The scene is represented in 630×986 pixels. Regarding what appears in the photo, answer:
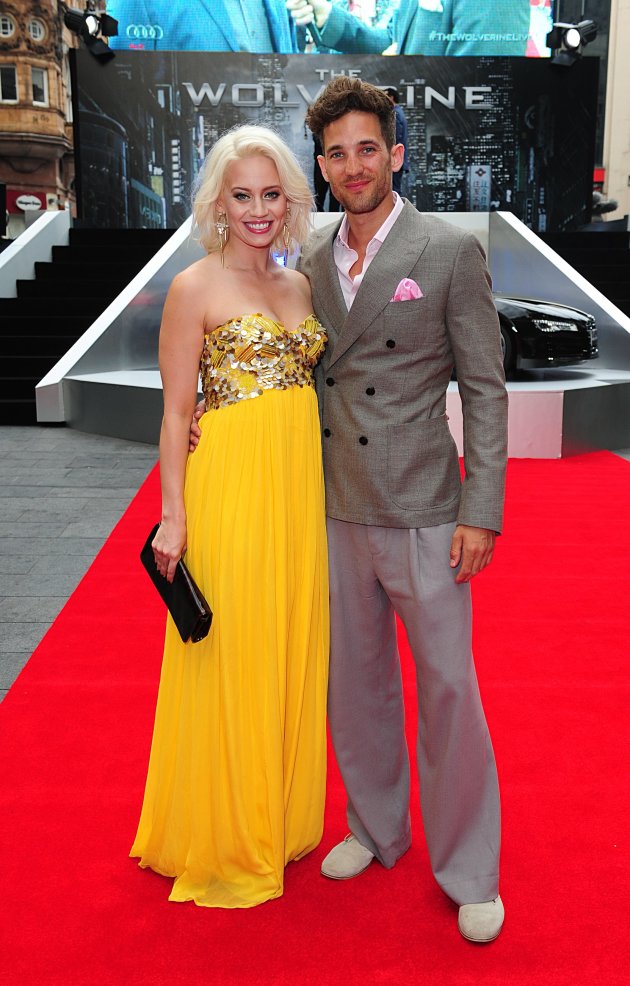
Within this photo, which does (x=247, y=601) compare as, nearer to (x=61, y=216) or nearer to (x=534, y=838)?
(x=534, y=838)

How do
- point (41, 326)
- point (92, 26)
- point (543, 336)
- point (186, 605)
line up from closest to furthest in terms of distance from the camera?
1. point (186, 605)
2. point (543, 336)
3. point (41, 326)
4. point (92, 26)

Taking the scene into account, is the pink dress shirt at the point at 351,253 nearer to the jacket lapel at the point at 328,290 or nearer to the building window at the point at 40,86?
the jacket lapel at the point at 328,290

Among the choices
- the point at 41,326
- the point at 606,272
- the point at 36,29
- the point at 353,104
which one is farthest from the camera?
the point at 36,29

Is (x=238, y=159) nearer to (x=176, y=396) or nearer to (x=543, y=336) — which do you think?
(x=176, y=396)

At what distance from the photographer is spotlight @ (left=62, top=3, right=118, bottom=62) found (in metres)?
15.5

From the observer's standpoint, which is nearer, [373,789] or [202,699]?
[202,699]

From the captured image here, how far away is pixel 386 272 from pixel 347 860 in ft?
4.69

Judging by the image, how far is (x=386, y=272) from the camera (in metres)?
2.04

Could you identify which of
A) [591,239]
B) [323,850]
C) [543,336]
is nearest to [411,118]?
[591,239]

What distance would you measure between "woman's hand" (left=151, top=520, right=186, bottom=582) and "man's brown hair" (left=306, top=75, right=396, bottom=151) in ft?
3.15

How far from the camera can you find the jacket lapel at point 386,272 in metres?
2.04

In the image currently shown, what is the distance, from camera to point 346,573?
2273 mm

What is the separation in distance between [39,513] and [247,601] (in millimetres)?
4124

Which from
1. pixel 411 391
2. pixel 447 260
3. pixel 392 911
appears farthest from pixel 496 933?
pixel 447 260
